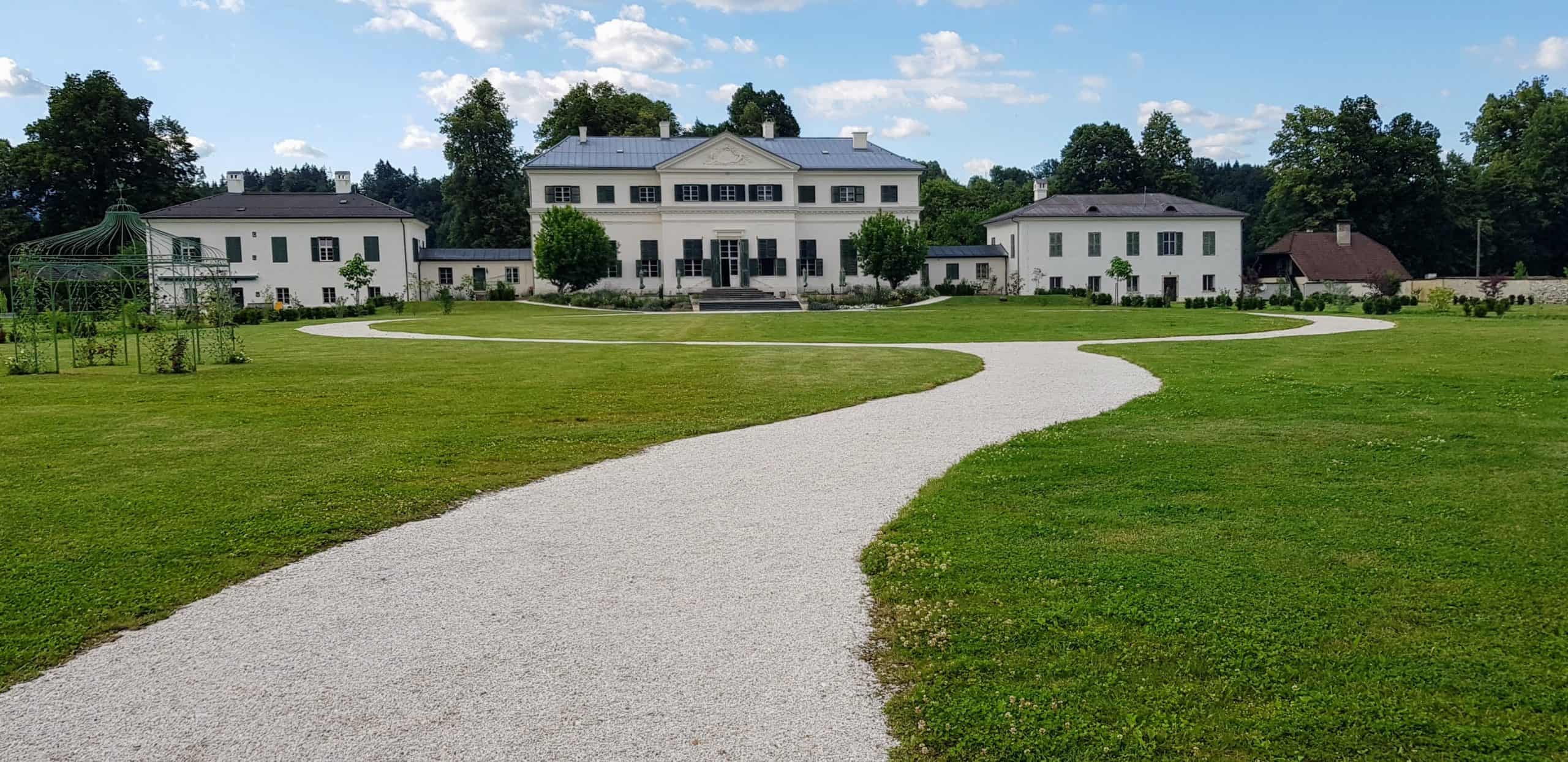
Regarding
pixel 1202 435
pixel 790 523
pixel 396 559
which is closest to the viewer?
pixel 396 559

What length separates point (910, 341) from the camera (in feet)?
80.8

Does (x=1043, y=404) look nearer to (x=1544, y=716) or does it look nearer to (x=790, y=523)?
(x=790, y=523)

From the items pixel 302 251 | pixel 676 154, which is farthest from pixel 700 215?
pixel 302 251

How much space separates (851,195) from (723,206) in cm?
718

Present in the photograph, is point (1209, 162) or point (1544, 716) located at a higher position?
point (1209, 162)

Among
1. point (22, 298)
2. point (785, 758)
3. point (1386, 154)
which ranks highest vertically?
point (1386, 154)

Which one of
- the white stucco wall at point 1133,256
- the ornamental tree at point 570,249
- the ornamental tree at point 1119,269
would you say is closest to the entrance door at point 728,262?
the ornamental tree at point 570,249

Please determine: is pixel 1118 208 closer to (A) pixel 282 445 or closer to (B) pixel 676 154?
(B) pixel 676 154

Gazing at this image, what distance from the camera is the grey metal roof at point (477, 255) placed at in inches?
2203

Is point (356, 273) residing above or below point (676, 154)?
below

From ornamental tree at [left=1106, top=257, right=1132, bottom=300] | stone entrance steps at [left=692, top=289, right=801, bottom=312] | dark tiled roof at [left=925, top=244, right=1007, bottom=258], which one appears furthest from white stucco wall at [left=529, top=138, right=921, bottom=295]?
ornamental tree at [left=1106, top=257, right=1132, bottom=300]

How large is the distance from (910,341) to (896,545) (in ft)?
60.9

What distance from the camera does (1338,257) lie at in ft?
192

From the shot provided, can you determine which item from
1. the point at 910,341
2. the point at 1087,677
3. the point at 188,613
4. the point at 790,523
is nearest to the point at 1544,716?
the point at 1087,677
